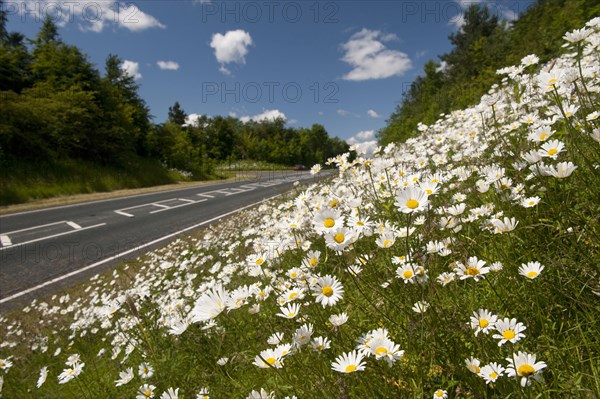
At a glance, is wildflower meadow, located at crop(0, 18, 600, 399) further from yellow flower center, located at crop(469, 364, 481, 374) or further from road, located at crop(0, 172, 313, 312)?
road, located at crop(0, 172, 313, 312)

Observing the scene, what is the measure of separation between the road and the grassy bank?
13.0 ft

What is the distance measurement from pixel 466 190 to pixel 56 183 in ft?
65.0

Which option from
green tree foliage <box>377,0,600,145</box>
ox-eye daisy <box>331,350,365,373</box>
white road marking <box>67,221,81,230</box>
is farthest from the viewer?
green tree foliage <box>377,0,600,145</box>

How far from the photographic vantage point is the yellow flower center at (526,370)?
104cm

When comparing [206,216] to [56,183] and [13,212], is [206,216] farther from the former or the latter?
[56,183]

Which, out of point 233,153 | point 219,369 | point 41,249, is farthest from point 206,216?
point 233,153

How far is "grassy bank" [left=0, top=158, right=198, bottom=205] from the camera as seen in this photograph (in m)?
14.9

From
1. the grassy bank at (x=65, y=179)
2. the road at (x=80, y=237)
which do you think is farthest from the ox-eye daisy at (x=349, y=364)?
the grassy bank at (x=65, y=179)

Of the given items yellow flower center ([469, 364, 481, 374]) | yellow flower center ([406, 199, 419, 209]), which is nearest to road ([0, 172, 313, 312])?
yellow flower center ([406, 199, 419, 209])

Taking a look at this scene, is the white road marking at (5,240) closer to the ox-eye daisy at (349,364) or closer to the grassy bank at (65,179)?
the grassy bank at (65,179)

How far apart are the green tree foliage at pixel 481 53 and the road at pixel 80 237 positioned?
7733mm

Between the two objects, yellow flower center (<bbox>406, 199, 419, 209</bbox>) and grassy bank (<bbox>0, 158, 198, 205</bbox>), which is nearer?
yellow flower center (<bbox>406, 199, 419, 209</bbox>)

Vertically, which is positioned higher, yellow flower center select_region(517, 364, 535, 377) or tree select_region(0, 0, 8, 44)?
tree select_region(0, 0, 8, 44)

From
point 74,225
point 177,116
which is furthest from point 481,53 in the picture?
point 177,116
